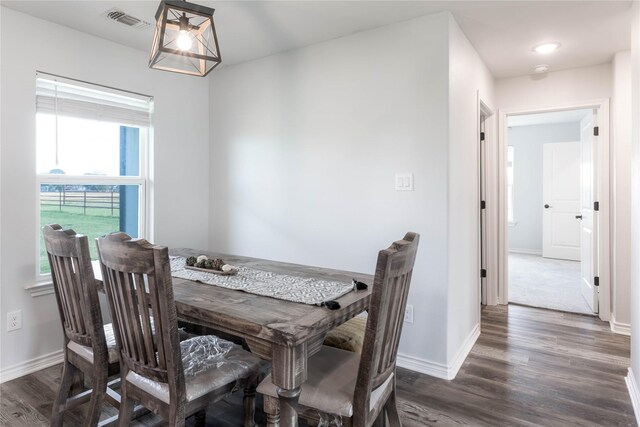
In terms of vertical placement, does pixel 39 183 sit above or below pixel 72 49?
below

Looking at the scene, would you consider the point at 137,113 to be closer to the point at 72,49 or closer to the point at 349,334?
the point at 72,49

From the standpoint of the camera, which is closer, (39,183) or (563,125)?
(39,183)

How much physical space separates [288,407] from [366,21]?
2.44m

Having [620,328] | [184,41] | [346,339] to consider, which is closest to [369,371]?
[346,339]

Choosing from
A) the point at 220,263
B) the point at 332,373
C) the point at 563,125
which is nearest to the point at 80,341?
the point at 220,263

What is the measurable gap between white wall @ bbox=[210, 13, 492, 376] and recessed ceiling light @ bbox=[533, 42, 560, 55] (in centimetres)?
47

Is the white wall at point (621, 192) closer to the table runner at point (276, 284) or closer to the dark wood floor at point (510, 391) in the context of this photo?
the dark wood floor at point (510, 391)

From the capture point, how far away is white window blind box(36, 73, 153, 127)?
2.64 m

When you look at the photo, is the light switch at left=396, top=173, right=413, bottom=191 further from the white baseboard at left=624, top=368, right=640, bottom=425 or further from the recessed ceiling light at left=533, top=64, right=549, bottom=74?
the recessed ceiling light at left=533, top=64, right=549, bottom=74

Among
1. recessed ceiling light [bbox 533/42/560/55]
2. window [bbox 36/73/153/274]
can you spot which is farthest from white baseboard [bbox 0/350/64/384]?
recessed ceiling light [bbox 533/42/560/55]

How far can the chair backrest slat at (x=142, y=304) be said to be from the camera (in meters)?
1.28

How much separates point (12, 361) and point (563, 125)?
8246 mm

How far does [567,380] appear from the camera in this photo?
8.00 feet

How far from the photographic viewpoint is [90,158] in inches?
115
